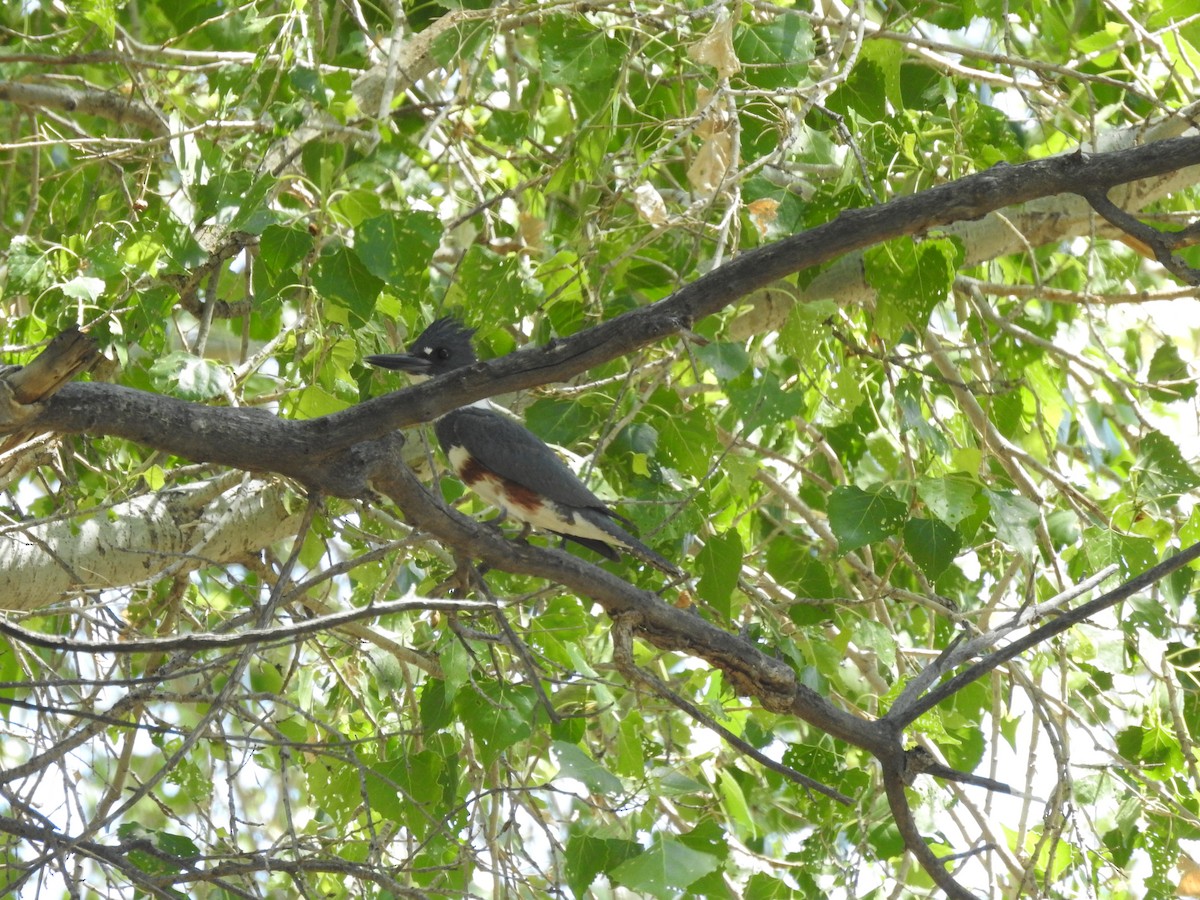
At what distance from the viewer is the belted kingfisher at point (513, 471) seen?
136 inches

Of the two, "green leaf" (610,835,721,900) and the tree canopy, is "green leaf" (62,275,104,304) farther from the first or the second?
"green leaf" (610,835,721,900)

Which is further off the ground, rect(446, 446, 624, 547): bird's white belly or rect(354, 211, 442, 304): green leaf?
rect(446, 446, 624, 547): bird's white belly

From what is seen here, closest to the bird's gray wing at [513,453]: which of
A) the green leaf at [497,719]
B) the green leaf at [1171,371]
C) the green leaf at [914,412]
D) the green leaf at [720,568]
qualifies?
the green leaf at [720,568]

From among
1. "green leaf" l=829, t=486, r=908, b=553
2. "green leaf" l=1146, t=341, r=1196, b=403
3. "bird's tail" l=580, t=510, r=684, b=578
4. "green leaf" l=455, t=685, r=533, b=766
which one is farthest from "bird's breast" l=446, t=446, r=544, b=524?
"green leaf" l=1146, t=341, r=1196, b=403

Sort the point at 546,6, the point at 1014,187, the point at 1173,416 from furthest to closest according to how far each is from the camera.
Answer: the point at 1173,416, the point at 546,6, the point at 1014,187

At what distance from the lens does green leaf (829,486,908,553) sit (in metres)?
2.81

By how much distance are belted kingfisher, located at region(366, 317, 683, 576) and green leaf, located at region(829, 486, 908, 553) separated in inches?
23.3

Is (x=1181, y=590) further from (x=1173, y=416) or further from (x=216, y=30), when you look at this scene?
(x=216, y=30)

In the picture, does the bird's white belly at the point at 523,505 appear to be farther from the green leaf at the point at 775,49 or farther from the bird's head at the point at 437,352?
the green leaf at the point at 775,49

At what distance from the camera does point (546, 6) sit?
9.36ft

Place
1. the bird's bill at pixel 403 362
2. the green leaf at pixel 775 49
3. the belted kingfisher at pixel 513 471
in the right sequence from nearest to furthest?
the green leaf at pixel 775 49
the bird's bill at pixel 403 362
the belted kingfisher at pixel 513 471

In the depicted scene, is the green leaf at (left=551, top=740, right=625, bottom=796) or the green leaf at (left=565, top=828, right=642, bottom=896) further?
the green leaf at (left=565, top=828, right=642, bottom=896)

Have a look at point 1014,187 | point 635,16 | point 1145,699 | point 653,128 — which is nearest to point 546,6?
point 635,16

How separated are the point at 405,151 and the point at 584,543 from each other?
1.30m
